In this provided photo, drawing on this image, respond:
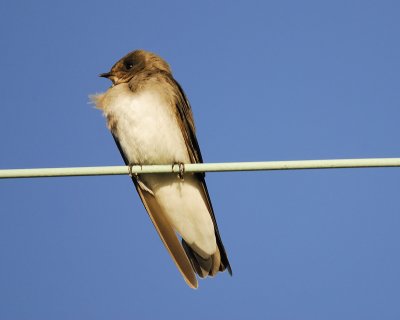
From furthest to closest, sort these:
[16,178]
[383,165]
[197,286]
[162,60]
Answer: [162,60]
[197,286]
[16,178]
[383,165]

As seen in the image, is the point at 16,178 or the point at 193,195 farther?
the point at 193,195

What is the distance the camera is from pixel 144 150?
265 inches

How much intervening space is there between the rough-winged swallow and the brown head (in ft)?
0.55

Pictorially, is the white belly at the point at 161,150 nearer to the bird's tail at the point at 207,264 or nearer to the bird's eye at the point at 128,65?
the bird's tail at the point at 207,264

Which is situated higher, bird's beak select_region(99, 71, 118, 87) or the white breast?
bird's beak select_region(99, 71, 118, 87)

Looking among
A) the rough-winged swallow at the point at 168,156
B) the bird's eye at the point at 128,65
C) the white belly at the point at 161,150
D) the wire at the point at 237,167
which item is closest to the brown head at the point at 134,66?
the bird's eye at the point at 128,65

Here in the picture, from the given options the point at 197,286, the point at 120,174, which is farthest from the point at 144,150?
the point at 120,174

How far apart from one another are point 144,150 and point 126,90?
0.68 meters

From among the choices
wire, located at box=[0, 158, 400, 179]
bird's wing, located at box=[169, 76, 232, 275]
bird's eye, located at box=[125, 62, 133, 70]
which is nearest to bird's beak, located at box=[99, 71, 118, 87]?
bird's eye, located at box=[125, 62, 133, 70]

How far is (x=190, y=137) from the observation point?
710 centimetres

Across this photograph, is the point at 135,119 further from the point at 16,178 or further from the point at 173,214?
the point at 16,178

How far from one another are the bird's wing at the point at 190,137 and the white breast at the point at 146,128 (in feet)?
0.45

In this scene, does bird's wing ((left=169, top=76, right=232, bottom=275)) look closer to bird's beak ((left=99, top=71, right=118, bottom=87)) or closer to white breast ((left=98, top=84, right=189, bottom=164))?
white breast ((left=98, top=84, right=189, bottom=164))

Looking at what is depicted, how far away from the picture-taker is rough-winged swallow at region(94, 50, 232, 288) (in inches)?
265
